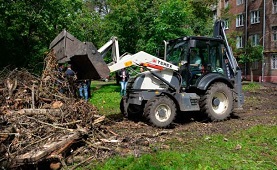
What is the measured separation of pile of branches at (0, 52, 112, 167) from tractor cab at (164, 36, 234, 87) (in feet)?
11.1

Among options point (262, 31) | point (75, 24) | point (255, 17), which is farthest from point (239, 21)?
point (75, 24)

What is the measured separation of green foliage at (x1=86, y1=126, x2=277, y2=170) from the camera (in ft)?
18.2

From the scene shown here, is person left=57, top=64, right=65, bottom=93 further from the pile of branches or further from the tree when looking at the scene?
the tree

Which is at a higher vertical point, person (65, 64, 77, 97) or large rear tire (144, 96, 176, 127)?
person (65, 64, 77, 97)

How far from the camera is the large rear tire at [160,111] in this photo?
27.9ft

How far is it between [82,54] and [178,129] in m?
3.41

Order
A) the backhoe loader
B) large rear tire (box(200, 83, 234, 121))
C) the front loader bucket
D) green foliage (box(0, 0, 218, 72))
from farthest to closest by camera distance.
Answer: green foliage (box(0, 0, 218, 72)), large rear tire (box(200, 83, 234, 121)), the backhoe loader, the front loader bucket

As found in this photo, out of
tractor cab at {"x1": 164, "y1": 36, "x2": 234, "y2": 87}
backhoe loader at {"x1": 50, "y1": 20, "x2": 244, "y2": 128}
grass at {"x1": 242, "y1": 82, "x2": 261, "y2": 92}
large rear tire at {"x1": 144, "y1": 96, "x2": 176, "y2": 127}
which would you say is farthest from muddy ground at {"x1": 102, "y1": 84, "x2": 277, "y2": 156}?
grass at {"x1": 242, "y1": 82, "x2": 261, "y2": 92}

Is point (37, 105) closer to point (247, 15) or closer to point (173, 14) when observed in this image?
point (173, 14)

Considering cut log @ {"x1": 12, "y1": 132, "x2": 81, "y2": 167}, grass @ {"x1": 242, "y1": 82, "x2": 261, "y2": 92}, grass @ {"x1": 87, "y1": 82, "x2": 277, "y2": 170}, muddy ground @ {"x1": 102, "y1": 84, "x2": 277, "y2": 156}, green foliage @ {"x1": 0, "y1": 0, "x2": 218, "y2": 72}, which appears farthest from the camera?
grass @ {"x1": 242, "y1": 82, "x2": 261, "y2": 92}

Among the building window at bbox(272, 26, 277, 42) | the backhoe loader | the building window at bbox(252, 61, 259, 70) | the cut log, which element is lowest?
the cut log

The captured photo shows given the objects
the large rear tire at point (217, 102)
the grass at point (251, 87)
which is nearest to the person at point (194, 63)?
the large rear tire at point (217, 102)

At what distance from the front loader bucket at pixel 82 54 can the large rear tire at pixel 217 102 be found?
11.3 ft

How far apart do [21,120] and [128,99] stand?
382cm
